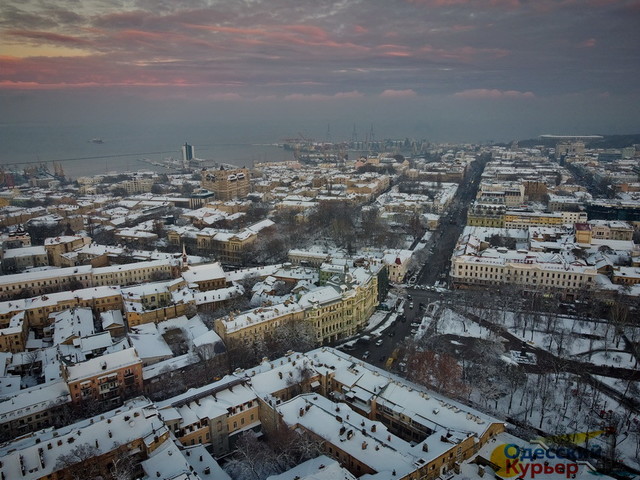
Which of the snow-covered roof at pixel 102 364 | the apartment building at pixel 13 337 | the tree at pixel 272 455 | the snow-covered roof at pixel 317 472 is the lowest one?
the apartment building at pixel 13 337

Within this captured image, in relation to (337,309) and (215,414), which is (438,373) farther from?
(215,414)

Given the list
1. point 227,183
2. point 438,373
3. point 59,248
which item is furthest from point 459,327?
point 227,183

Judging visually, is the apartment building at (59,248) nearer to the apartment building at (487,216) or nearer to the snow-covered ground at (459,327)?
the snow-covered ground at (459,327)

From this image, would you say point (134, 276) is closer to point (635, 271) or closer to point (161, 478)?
point (161, 478)

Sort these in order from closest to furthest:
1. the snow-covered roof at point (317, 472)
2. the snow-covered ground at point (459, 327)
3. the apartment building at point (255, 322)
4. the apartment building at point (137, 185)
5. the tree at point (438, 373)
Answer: the snow-covered roof at point (317, 472)
the tree at point (438, 373)
the apartment building at point (255, 322)
the snow-covered ground at point (459, 327)
the apartment building at point (137, 185)

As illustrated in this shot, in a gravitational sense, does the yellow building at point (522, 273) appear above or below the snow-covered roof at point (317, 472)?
below

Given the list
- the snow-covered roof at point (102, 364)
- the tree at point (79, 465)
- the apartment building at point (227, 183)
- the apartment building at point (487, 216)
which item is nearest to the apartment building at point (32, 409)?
the snow-covered roof at point (102, 364)

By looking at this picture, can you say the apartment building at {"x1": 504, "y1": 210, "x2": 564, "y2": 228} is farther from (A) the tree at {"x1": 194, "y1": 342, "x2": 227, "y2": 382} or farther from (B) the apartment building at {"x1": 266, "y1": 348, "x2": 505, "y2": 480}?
(A) the tree at {"x1": 194, "y1": 342, "x2": 227, "y2": 382}

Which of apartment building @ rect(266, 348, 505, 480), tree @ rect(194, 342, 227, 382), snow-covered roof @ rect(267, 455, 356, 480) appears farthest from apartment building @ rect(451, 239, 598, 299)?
snow-covered roof @ rect(267, 455, 356, 480)

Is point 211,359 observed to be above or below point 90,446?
below

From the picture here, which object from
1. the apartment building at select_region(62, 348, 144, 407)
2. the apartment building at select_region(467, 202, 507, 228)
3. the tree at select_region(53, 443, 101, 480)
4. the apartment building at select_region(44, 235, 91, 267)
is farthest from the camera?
the apartment building at select_region(467, 202, 507, 228)

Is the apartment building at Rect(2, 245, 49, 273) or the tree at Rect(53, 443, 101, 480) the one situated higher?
the tree at Rect(53, 443, 101, 480)

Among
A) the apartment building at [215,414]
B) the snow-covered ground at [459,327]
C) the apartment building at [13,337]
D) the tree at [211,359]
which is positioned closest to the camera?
the apartment building at [215,414]
